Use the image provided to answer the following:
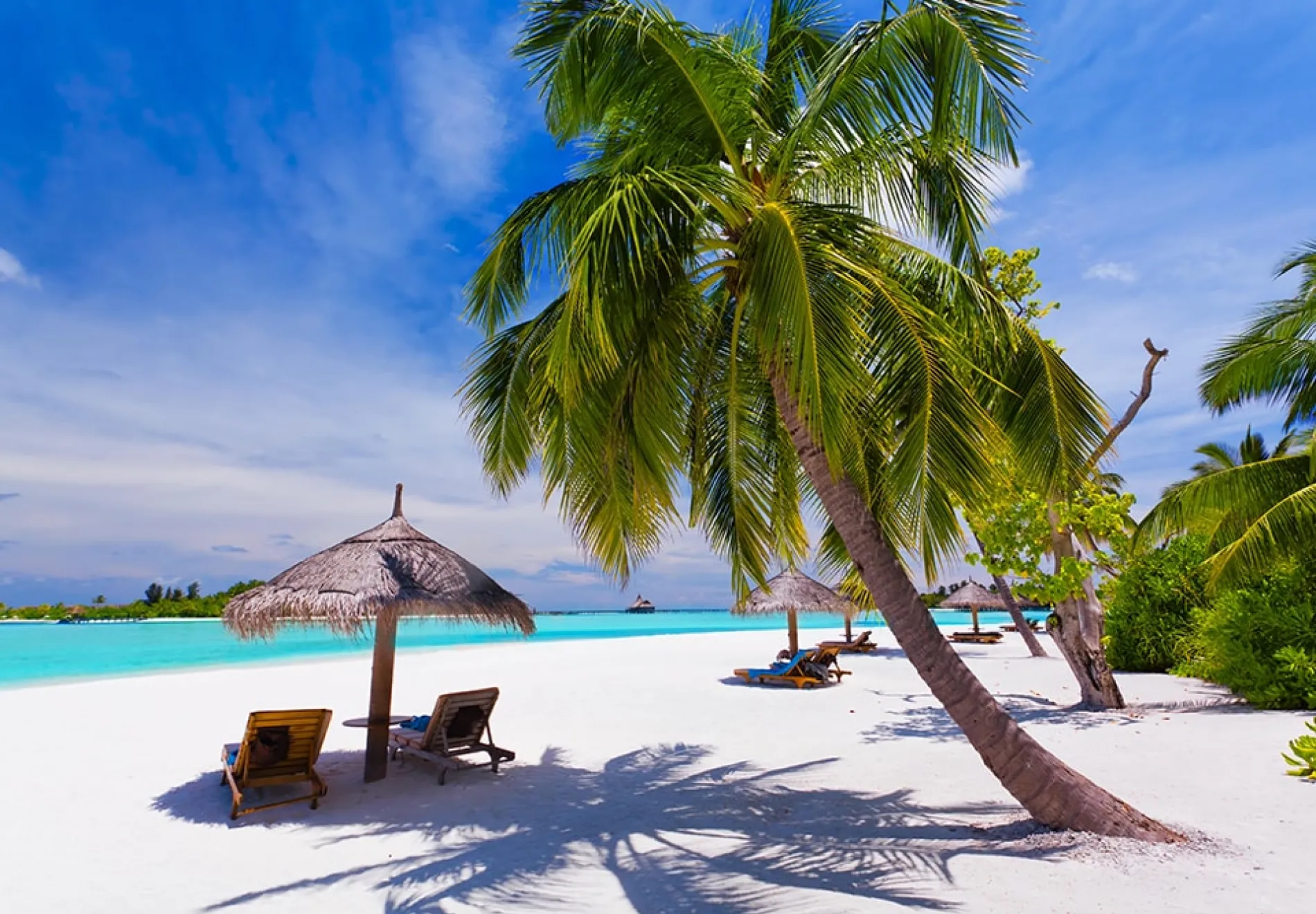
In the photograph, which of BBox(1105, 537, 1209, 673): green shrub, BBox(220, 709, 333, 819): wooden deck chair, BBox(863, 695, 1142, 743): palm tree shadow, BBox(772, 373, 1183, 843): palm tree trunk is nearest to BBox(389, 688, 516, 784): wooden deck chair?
BBox(220, 709, 333, 819): wooden deck chair

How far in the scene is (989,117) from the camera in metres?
4.49

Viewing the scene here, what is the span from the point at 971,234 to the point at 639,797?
5.37 meters

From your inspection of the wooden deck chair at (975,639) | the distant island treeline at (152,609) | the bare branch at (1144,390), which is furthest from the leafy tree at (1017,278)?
A: the distant island treeline at (152,609)

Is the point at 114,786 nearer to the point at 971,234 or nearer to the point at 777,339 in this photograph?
the point at 777,339

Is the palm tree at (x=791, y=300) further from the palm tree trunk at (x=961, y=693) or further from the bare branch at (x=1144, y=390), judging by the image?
the bare branch at (x=1144, y=390)

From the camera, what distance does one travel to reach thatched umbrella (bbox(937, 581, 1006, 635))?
2480cm

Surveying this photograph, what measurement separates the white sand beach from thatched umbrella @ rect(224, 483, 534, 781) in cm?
118

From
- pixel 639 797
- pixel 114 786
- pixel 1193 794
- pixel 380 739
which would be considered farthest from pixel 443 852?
pixel 1193 794

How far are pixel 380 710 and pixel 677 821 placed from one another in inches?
125

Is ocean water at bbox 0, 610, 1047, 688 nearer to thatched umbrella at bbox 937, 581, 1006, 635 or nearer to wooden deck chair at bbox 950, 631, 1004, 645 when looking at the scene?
thatched umbrella at bbox 937, 581, 1006, 635

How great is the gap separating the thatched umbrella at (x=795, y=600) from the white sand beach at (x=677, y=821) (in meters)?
4.65

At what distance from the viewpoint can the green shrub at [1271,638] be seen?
8.62m

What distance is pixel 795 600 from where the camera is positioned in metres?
15.6

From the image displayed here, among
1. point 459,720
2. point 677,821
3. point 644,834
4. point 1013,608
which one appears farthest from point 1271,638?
point 459,720
